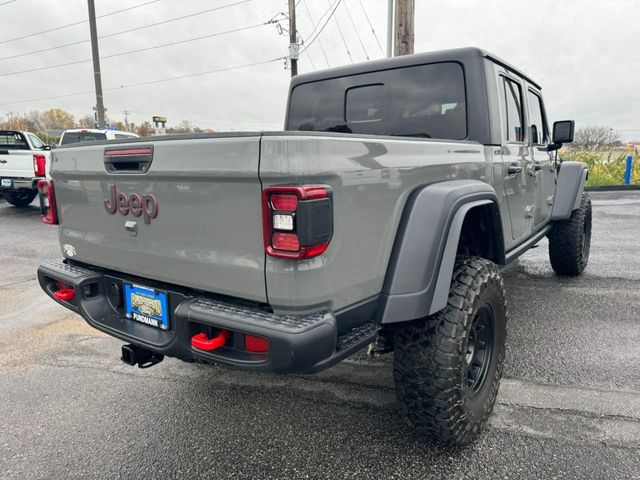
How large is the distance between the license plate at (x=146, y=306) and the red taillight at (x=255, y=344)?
1.70ft

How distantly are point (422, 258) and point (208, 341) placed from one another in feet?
3.16


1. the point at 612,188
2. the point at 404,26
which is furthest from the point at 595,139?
the point at 404,26

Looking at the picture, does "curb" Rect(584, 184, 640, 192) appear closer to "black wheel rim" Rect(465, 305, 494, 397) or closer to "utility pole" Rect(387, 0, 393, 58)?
"utility pole" Rect(387, 0, 393, 58)

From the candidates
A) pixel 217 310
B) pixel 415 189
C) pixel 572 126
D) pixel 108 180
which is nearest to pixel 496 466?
pixel 415 189

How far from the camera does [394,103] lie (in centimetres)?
328

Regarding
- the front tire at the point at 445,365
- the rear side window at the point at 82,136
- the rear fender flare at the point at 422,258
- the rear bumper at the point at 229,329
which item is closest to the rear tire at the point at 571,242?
the front tire at the point at 445,365

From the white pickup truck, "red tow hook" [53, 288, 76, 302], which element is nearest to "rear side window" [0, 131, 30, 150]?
the white pickup truck

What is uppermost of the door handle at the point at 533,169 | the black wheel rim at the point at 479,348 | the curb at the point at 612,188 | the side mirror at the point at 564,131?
the side mirror at the point at 564,131

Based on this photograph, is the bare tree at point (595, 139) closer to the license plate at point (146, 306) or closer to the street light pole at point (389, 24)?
the street light pole at point (389, 24)

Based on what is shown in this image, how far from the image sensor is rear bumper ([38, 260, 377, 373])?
167 centimetres

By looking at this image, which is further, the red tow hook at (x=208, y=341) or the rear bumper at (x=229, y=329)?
the red tow hook at (x=208, y=341)

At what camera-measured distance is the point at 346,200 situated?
1787 millimetres

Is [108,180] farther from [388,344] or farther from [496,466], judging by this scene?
[496,466]

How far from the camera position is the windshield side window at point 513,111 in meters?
3.35
